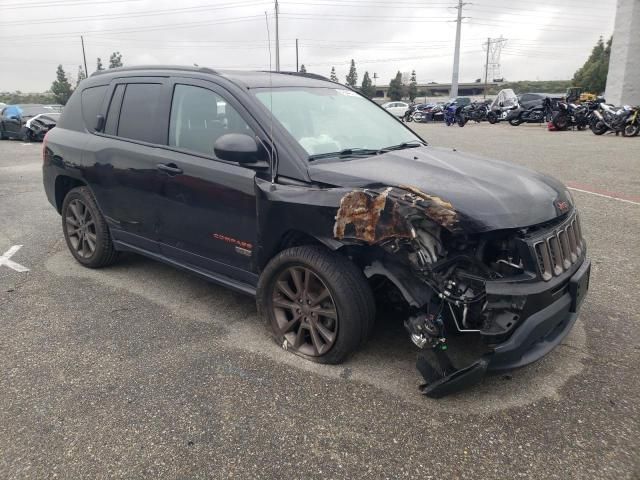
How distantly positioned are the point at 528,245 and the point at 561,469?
1.06 metres

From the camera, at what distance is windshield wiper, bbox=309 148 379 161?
330cm

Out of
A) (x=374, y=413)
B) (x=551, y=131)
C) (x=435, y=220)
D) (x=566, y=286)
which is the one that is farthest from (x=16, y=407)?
(x=551, y=131)

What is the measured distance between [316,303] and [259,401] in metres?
0.66

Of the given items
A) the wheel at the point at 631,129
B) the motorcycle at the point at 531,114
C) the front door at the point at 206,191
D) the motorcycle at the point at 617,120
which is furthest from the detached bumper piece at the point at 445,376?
the motorcycle at the point at 531,114

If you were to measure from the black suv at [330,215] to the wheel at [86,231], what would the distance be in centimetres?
8

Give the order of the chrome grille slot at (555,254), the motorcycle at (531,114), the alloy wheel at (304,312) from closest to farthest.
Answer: the chrome grille slot at (555,254), the alloy wheel at (304,312), the motorcycle at (531,114)

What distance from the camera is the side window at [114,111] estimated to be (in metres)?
4.44

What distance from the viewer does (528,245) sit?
8.56 ft

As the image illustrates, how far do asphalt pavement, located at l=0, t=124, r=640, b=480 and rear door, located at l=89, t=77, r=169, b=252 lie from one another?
63 centimetres

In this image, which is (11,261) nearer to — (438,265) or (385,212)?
(385,212)

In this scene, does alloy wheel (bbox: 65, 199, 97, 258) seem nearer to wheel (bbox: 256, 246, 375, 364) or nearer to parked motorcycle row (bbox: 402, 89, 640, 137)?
wheel (bbox: 256, 246, 375, 364)

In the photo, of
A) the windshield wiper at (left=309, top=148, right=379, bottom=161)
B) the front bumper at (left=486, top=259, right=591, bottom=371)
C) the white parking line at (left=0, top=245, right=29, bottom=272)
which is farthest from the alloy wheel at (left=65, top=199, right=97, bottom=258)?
the front bumper at (left=486, top=259, right=591, bottom=371)

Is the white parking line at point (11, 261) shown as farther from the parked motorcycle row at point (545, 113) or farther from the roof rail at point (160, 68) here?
the parked motorcycle row at point (545, 113)

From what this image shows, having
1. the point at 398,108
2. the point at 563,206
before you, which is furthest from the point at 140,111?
the point at 398,108
